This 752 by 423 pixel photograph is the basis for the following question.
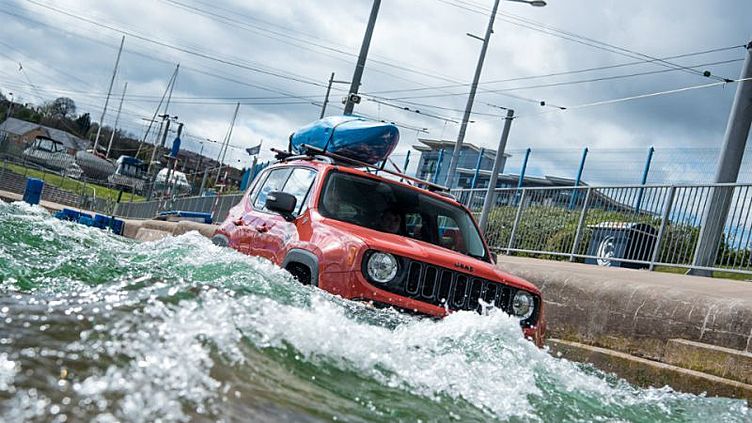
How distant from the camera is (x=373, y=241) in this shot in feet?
18.1

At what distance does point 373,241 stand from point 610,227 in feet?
27.0

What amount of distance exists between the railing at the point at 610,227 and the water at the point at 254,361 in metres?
5.88

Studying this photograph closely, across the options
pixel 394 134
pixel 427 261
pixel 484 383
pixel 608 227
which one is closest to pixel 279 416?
pixel 484 383

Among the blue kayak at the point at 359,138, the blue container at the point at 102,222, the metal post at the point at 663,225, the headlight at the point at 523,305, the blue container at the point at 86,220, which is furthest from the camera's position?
the blue container at the point at 102,222

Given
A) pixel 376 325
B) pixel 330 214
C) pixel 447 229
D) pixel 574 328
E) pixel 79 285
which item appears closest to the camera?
pixel 79 285

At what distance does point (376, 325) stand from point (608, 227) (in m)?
9.21

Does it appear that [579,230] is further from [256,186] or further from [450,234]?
[256,186]

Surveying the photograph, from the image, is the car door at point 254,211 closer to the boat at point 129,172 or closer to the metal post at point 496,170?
the metal post at point 496,170

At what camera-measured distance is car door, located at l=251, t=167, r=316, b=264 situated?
247 inches

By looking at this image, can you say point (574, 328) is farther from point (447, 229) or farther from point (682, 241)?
point (682, 241)

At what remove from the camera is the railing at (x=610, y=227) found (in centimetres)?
1042

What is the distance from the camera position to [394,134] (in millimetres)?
8547

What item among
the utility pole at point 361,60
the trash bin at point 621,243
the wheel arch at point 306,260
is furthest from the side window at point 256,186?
the utility pole at point 361,60

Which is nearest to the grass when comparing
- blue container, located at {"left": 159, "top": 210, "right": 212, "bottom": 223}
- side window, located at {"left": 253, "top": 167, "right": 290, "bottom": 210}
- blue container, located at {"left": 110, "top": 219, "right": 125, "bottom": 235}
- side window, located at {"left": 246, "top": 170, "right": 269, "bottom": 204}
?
blue container, located at {"left": 159, "top": 210, "right": 212, "bottom": 223}
